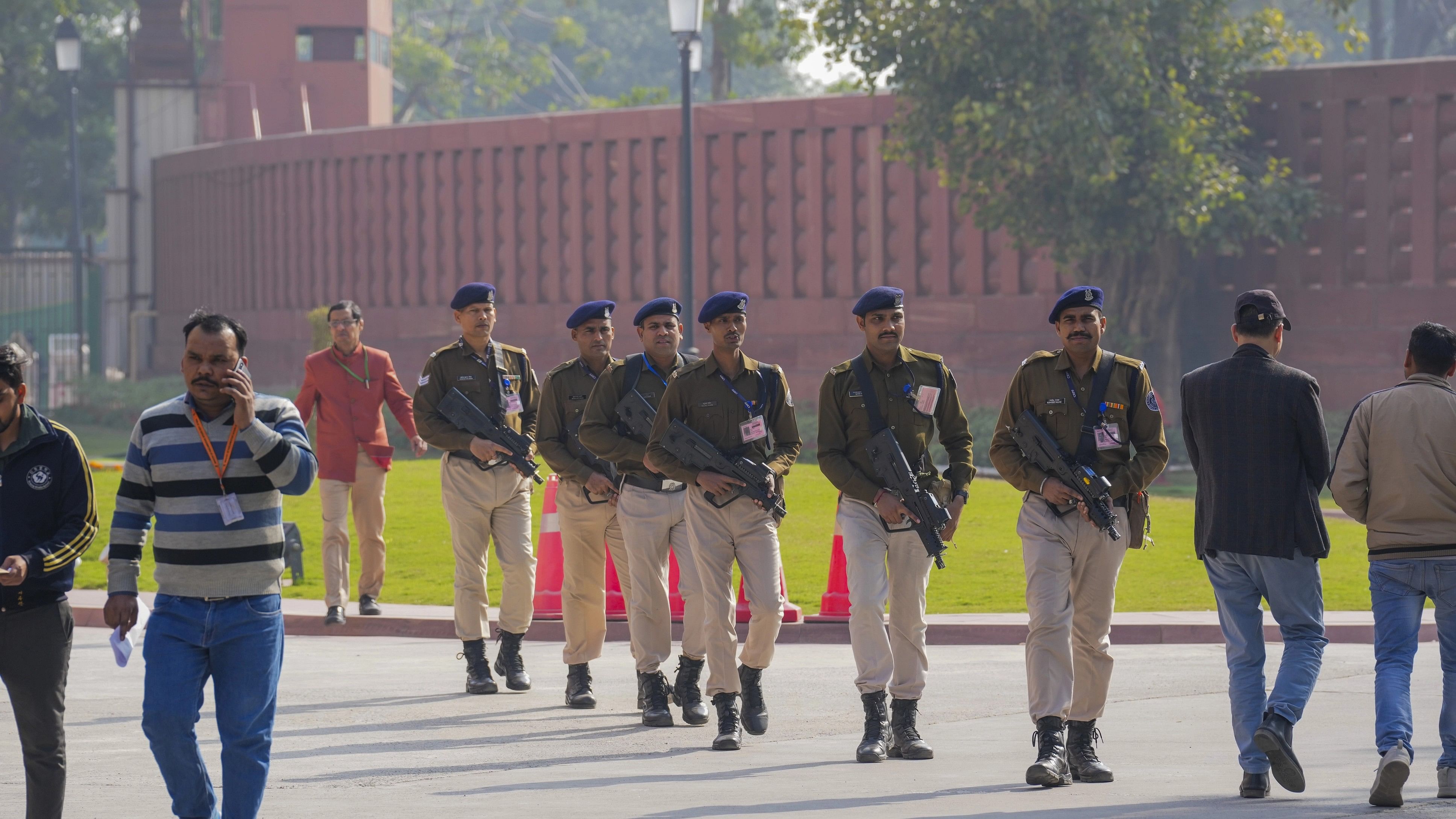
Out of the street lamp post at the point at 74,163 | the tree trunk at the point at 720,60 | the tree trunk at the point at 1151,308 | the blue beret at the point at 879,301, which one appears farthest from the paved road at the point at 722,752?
the tree trunk at the point at 720,60

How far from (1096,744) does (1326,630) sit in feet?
14.0

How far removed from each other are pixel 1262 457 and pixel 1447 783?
4.27ft

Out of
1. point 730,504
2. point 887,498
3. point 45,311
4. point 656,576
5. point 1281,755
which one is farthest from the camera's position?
point 45,311

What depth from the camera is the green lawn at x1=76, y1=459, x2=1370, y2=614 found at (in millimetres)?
13547

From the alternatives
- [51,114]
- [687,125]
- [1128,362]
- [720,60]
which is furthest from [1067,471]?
[51,114]

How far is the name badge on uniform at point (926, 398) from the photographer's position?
26.9ft

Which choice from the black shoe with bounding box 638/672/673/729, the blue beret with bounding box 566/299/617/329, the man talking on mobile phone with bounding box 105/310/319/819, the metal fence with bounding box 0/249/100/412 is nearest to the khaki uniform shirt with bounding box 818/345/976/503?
the black shoe with bounding box 638/672/673/729

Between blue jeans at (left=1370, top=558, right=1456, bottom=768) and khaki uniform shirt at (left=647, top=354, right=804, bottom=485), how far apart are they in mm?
2609

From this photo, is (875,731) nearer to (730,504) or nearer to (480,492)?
(730,504)

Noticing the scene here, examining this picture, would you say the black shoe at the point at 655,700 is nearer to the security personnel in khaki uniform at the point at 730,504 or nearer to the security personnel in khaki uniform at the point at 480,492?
the security personnel in khaki uniform at the point at 730,504

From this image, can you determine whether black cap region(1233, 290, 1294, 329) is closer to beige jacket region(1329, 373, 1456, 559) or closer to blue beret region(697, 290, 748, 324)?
beige jacket region(1329, 373, 1456, 559)

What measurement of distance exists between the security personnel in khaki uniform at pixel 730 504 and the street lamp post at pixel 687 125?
8772mm

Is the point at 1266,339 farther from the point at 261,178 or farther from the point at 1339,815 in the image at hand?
the point at 261,178

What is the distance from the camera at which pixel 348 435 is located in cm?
1252
